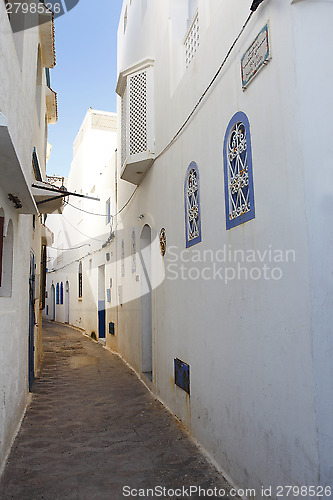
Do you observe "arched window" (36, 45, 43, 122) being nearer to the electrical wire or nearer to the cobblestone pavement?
the electrical wire

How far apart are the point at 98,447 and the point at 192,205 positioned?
3094 millimetres

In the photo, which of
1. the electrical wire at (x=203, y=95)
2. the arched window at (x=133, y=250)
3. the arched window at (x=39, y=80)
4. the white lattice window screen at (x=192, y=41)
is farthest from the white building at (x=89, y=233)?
the white lattice window screen at (x=192, y=41)

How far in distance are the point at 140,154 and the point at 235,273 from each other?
4.30 metres

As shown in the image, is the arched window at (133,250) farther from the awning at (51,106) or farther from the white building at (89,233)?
the awning at (51,106)

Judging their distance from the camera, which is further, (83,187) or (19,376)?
(83,187)

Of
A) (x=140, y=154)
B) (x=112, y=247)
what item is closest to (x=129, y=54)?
(x=140, y=154)

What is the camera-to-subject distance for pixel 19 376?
18.2 ft

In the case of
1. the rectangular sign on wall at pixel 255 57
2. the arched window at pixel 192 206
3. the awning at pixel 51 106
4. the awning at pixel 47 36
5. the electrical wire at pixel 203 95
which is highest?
the awning at pixel 51 106

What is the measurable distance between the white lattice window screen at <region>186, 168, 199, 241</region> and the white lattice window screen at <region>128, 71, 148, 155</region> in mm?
2488

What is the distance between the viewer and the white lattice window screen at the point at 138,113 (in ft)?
24.7

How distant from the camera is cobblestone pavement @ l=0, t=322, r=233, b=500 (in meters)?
3.85

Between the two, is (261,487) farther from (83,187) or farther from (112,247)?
(83,187)

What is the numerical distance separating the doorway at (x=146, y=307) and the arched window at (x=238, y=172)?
4.30 meters

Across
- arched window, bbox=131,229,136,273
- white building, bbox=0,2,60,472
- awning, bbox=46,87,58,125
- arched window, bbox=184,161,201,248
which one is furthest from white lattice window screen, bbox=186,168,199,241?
awning, bbox=46,87,58,125
